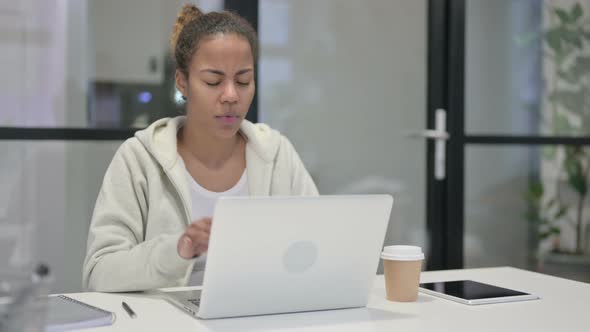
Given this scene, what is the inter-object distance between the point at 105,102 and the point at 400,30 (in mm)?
1370

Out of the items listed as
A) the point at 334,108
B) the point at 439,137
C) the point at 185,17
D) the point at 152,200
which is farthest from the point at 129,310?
the point at 439,137

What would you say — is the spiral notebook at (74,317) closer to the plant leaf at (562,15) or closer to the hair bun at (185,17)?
the hair bun at (185,17)

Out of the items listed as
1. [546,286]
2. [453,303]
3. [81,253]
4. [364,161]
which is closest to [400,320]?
[453,303]

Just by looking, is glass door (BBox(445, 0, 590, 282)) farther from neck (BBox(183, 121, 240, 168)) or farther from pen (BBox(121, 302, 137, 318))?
pen (BBox(121, 302, 137, 318))

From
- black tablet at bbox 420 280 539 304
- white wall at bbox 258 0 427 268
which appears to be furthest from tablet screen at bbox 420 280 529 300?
white wall at bbox 258 0 427 268

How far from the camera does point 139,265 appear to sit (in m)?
1.49

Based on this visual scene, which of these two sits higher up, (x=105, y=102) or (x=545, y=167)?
(x=105, y=102)

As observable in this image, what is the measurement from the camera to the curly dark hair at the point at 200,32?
1.92 m

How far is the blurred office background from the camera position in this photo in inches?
109

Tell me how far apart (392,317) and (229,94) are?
0.76 metres

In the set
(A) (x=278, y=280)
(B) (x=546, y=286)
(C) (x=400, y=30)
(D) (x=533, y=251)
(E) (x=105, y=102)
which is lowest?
(D) (x=533, y=251)

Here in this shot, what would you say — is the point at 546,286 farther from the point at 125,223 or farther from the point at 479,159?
the point at 479,159

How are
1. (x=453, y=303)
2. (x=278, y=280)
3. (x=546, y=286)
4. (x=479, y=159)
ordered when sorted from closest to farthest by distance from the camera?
(x=278, y=280) < (x=453, y=303) < (x=546, y=286) < (x=479, y=159)

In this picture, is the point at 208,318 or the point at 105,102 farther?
the point at 105,102
